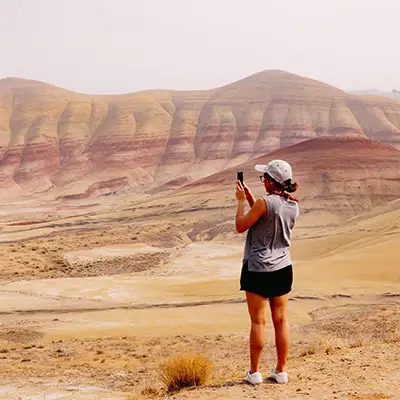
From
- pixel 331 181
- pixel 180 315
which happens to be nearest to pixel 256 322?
pixel 180 315

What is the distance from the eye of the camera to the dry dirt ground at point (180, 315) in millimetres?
5766

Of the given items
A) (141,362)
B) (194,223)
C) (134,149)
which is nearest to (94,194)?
(134,149)

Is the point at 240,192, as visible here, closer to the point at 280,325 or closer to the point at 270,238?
the point at 270,238

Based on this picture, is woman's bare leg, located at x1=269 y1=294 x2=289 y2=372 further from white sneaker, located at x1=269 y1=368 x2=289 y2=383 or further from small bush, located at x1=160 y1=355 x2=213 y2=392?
small bush, located at x1=160 y1=355 x2=213 y2=392

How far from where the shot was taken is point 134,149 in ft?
271

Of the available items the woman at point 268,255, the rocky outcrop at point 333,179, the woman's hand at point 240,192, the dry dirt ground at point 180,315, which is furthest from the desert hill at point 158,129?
the woman at point 268,255

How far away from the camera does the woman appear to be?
4.88 m

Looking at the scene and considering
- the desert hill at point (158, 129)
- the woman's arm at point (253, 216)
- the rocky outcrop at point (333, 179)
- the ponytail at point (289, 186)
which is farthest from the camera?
the desert hill at point (158, 129)

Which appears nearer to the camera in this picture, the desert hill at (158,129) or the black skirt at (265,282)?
the black skirt at (265,282)

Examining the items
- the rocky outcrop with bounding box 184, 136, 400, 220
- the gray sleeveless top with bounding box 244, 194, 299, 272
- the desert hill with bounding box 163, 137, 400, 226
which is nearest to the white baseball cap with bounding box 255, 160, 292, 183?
the gray sleeveless top with bounding box 244, 194, 299, 272

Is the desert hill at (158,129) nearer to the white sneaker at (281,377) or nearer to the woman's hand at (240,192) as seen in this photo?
the woman's hand at (240,192)

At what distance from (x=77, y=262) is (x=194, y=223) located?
14.5 metres

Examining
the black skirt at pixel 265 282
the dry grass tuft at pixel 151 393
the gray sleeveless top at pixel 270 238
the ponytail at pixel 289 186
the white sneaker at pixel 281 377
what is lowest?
the dry grass tuft at pixel 151 393

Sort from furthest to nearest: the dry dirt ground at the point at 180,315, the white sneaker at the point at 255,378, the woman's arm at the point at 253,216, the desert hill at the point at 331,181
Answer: the desert hill at the point at 331,181 → the dry dirt ground at the point at 180,315 → the white sneaker at the point at 255,378 → the woman's arm at the point at 253,216
